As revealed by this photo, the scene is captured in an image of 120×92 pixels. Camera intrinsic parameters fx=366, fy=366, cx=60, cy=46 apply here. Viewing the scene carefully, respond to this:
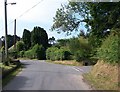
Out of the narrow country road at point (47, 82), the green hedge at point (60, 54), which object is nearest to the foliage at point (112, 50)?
the narrow country road at point (47, 82)

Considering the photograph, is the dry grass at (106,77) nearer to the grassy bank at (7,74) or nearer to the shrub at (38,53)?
the grassy bank at (7,74)

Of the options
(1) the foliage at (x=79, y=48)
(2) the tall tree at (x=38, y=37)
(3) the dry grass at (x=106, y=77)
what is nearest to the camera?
(3) the dry grass at (x=106, y=77)

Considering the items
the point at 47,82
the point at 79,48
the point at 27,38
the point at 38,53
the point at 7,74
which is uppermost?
the point at 27,38

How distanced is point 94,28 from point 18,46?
66.2 metres

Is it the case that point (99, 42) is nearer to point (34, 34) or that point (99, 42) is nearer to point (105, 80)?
point (105, 80)

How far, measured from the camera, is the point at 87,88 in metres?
19.6

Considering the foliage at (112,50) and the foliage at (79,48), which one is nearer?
the foliage at (112,50)

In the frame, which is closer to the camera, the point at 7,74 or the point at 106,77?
the point at 106,77

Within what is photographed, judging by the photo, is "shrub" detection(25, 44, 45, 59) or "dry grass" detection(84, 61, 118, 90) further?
"shrub" detection(25, 44, 45, 59)

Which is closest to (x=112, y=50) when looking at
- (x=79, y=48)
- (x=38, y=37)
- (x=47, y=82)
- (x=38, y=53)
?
(x=47, y=82)

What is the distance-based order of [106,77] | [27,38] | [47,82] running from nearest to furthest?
[106,77]
[47,82]
[27,38]

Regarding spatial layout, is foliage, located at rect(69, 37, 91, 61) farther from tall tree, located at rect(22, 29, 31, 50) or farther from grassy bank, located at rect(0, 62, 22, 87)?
tall tree, located at rect(22, 29, 31, 50)

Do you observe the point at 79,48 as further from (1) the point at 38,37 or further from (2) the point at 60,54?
(1) the point at 38,37

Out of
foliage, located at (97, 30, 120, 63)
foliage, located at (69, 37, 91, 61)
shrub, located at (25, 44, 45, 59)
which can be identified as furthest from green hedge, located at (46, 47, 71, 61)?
foliage, located at (97, 30, 120, 63)
